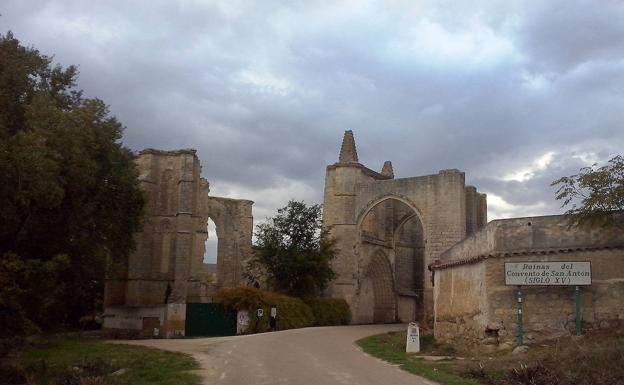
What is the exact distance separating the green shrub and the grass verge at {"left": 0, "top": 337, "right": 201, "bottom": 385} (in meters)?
16.5

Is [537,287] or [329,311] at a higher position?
[537,287]

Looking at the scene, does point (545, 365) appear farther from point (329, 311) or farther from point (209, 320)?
point (329, 311)

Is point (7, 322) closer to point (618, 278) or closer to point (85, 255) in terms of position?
point (85, 255)

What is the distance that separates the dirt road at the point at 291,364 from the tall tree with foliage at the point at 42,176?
402 cm

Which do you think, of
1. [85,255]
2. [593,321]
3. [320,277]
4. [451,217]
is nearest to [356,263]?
[320,277]

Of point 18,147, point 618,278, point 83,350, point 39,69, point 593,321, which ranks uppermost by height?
point 39,69

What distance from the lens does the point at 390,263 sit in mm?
42844

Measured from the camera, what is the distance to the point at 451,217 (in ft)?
116

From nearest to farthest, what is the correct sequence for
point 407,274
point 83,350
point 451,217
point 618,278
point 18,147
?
1. point 18,147
2. point 618,278
3. point 83,350
4. point 451,217
5. point 407,274

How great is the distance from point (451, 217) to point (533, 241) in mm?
18420

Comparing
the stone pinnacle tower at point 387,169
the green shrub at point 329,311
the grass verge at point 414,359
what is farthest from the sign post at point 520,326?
the stone pinnacle tower at point 387,169

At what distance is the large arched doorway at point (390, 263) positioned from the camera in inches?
1587

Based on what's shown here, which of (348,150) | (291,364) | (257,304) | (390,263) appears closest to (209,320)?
(257,304)

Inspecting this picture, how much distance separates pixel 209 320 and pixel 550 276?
16197mm
